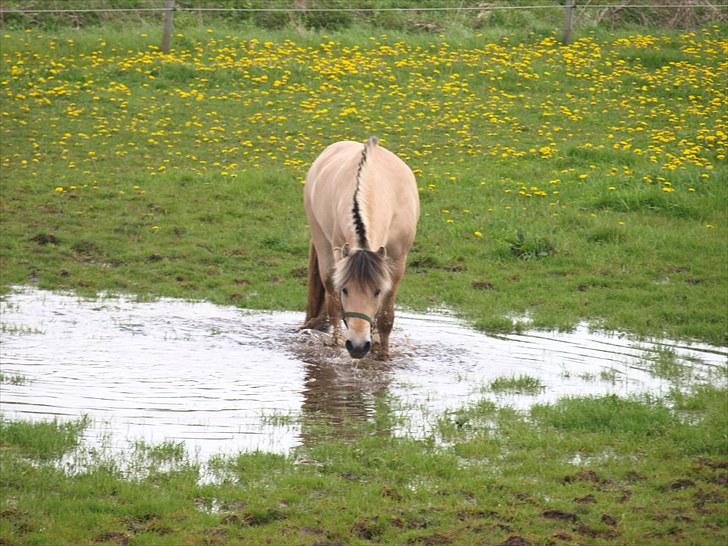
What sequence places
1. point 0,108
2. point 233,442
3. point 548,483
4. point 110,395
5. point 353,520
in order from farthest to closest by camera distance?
point 0,108
point 110,395
point 233,442
point 548,483
point 353,520

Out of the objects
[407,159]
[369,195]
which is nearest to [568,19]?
[407,159]

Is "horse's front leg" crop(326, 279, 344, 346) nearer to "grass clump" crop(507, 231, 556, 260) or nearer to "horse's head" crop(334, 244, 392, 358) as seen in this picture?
"horse's head" crop(334, 244, 392, 358)

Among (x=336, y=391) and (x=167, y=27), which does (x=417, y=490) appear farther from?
(x=167, y=27)

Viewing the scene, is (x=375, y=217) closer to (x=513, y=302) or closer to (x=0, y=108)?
(x=513, y=302)

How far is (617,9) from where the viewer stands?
901 inches

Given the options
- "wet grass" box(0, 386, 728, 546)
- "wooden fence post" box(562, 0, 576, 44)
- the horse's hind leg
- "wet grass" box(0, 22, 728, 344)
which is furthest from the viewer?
"wooden fence post" box(562, 0, 576, 44)

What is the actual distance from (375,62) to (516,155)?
4868mm

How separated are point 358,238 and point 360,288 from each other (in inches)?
15.2

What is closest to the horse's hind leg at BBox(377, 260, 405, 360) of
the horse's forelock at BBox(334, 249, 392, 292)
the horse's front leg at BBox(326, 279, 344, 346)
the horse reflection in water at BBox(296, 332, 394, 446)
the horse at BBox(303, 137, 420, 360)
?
the horse at BBox(303, 137, 420, 360)

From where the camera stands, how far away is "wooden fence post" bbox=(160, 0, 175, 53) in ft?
64.2

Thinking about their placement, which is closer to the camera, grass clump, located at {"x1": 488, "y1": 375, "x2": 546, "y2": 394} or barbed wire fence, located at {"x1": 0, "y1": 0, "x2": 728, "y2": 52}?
grass clump, located at {"x1": 488, "y1": 375, "x2": 546, "y2": 394}

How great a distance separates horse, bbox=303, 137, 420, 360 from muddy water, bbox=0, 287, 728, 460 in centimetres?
39

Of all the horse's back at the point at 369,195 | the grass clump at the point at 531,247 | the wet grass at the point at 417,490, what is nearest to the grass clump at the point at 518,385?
the wet grass at the point at 417,490

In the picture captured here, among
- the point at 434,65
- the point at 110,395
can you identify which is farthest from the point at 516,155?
the point at 110,395
